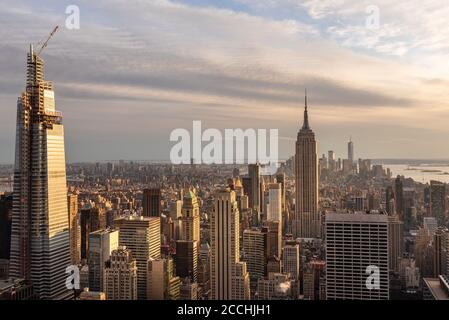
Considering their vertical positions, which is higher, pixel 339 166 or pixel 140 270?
pixel 339 166

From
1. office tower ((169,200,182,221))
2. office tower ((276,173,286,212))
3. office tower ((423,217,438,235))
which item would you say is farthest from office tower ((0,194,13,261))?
office tower ((423,217,438,235))

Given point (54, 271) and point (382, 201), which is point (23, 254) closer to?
point (54, 271)

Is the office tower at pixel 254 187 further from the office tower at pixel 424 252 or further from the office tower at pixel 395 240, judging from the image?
the office tower at pixel 424 252

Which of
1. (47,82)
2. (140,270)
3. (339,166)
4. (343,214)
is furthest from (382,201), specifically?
(47,82)

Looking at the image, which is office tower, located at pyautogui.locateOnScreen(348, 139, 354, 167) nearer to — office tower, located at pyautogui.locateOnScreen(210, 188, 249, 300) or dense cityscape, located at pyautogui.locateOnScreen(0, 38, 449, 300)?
dense cityscape, located at pyautogui.locateOnScreen(0, 38, 449, 300)

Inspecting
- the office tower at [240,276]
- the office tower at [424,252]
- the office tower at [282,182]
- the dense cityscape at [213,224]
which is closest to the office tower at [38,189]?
the dense cityscape at [213,224]
